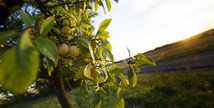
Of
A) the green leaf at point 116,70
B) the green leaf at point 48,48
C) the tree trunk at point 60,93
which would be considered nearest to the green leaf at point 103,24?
the green leaf at point 116,70

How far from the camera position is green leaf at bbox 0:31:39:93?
0.66 feet

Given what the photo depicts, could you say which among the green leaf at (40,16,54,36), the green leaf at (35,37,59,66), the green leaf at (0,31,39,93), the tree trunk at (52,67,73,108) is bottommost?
the tree trunk at (52,67,73,108)

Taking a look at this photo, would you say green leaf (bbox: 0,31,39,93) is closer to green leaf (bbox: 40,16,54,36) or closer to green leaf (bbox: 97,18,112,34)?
green leaf (bbox: 40,16,54,36)

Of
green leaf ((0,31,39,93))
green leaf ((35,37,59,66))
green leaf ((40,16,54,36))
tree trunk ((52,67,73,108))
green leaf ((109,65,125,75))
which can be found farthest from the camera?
tree trunk ((52,67,73,108))

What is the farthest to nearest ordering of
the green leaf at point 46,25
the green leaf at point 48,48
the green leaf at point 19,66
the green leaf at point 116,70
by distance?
the green leaf at point 116,70 < the green leaf at point 46,25 < the green leaf at point 48,48 < the green leaf at point 19,66

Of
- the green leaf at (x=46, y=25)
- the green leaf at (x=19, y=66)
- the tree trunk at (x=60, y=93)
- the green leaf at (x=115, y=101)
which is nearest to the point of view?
the green leaf at (x=19, y=66)

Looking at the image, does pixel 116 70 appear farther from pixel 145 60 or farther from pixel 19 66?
pixel 19 66

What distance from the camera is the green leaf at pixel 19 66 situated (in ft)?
0.66

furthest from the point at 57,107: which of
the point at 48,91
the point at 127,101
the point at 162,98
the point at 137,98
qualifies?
the point at 48,91

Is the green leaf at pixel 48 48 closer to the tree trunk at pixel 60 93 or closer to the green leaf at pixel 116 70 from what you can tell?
the green leaf at pixel 116 70

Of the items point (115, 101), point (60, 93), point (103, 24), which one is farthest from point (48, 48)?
point (60, 93)

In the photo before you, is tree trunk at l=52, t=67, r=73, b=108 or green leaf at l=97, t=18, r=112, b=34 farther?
tree trunk at l=52, t=67, r=73, b=108

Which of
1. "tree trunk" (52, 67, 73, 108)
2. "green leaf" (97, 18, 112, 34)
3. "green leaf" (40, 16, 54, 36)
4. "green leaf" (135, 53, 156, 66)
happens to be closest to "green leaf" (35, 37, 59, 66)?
"green leaf" (40, 16, 54, 36)

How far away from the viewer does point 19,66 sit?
8.1 inches
